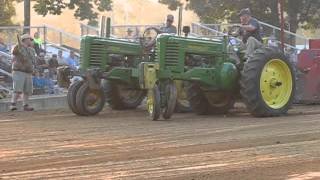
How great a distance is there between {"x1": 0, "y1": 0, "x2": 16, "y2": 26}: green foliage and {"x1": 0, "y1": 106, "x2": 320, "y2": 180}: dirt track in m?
23.3

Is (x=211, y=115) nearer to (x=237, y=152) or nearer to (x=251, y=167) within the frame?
(x=237, y=152)

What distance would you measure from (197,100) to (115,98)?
1.88 m

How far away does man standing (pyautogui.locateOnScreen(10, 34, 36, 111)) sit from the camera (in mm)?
14422

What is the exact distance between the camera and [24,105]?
14.5m

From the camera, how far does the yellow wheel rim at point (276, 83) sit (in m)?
12.5

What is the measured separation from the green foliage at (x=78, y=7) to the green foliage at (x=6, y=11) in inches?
194

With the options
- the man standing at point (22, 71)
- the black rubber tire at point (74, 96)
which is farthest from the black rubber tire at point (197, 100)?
the man standing at point (22, 71)

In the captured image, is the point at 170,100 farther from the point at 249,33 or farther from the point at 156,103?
the point at 249,33

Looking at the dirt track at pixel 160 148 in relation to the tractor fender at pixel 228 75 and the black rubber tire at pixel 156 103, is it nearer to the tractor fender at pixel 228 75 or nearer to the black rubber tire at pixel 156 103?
the black rubber tire at pixel 156 103

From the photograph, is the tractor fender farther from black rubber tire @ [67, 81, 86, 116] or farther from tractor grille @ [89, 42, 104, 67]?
black rubber tire @ [67, 81, 86, 116]

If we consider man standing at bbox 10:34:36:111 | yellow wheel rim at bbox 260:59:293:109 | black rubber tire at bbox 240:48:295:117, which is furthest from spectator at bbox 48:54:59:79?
black rubber tire at bbox 240:48:295:117

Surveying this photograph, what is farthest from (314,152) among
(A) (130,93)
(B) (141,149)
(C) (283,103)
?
(A) (130,93)

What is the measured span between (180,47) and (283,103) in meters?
2.34

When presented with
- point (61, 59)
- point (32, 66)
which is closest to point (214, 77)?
point (32, 66)
